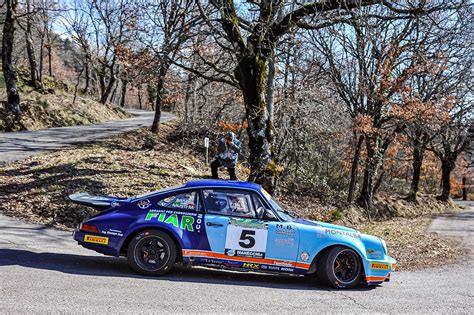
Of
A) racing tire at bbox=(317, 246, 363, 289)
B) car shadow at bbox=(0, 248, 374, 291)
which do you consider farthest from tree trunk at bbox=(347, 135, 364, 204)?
racing tire at bbox=(317, 246, 363, 289)

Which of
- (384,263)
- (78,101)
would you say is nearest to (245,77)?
(384,263)

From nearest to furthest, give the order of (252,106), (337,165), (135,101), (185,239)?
1. (185,239)
2. (252,106)
3. (337,165)
4. (135,101)

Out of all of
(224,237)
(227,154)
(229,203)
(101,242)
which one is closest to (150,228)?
(101,242)

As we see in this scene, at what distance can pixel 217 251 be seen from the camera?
6992mm

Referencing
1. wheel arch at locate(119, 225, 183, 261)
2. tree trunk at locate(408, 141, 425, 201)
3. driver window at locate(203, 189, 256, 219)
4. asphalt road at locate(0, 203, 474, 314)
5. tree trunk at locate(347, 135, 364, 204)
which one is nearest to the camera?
asphalt road at locate(0, 203, 474, 314)

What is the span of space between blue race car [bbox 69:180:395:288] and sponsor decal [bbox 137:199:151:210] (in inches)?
0.6

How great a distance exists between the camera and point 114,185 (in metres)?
12.9

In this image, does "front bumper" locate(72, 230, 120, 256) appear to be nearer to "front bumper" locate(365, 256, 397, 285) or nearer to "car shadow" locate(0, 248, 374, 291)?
"car shadow" locate(0, 248, 374, 291)

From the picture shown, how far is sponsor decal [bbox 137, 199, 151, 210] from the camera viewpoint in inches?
280

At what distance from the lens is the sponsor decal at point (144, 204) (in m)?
7.11

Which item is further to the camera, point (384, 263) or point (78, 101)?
point (78, 101)

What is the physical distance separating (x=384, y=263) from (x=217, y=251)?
2.63 metres

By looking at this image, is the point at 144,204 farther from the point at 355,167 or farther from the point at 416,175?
the point at 416,175

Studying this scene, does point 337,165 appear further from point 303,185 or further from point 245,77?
point 245,77
